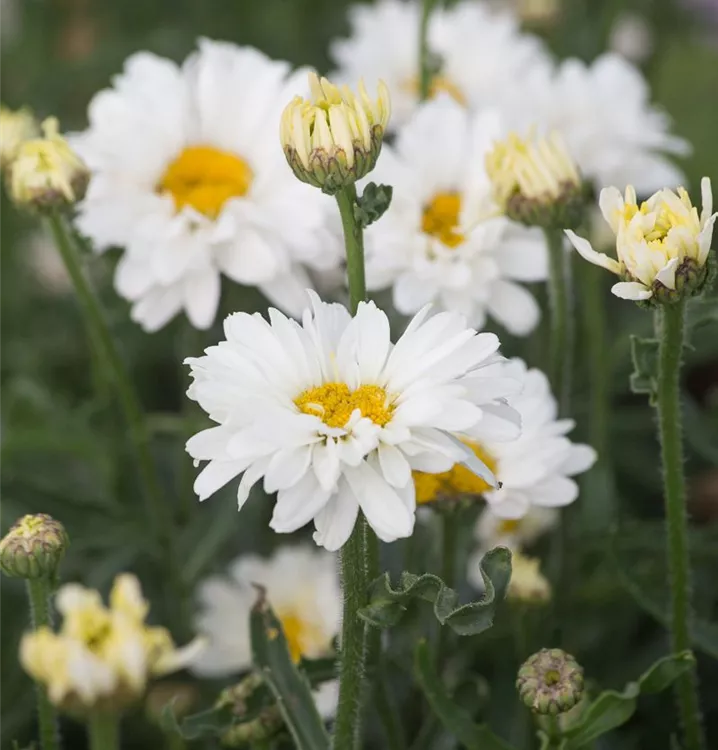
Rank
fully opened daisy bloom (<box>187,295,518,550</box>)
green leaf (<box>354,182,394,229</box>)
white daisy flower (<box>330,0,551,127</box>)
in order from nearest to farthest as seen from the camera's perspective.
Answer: fully opened daisy bloom (<box>187,295,518,550</box>)
green leaf (<box>354,182,394,229</box>)
white daisy flower (<box>330,0,551,127</box>)

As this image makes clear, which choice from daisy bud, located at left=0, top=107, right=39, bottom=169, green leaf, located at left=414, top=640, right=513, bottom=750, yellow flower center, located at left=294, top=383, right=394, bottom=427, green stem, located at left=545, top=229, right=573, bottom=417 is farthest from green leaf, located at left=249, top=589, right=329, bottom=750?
daisy bud, located at left=0, top=107, right=39, bottom=169

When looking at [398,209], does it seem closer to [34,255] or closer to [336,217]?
[336,217]

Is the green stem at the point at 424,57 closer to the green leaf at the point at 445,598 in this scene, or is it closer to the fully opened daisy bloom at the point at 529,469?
the fully opened daisy bloom at the point at 529,469

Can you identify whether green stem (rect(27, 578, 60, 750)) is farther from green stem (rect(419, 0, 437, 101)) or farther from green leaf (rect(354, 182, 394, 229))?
green stem (rect(419, 0, 437, 101))

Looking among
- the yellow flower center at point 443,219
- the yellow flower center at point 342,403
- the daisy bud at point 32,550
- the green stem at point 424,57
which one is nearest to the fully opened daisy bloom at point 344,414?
the yellow flower center at point 342,403

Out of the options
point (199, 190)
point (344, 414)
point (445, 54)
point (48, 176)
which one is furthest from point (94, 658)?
point (445, 54)

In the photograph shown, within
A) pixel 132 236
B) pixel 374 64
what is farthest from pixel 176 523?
pixel 374 64

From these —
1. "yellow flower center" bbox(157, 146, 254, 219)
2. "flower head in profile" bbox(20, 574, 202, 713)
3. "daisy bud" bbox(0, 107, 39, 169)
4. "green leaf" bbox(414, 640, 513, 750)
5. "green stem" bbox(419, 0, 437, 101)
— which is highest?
"green stem" bbox(419, 0, 437, 101)

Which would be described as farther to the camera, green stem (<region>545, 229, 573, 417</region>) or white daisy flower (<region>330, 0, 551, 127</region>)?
white daisy flower (<region>330, 0, 551, 127</region>)
